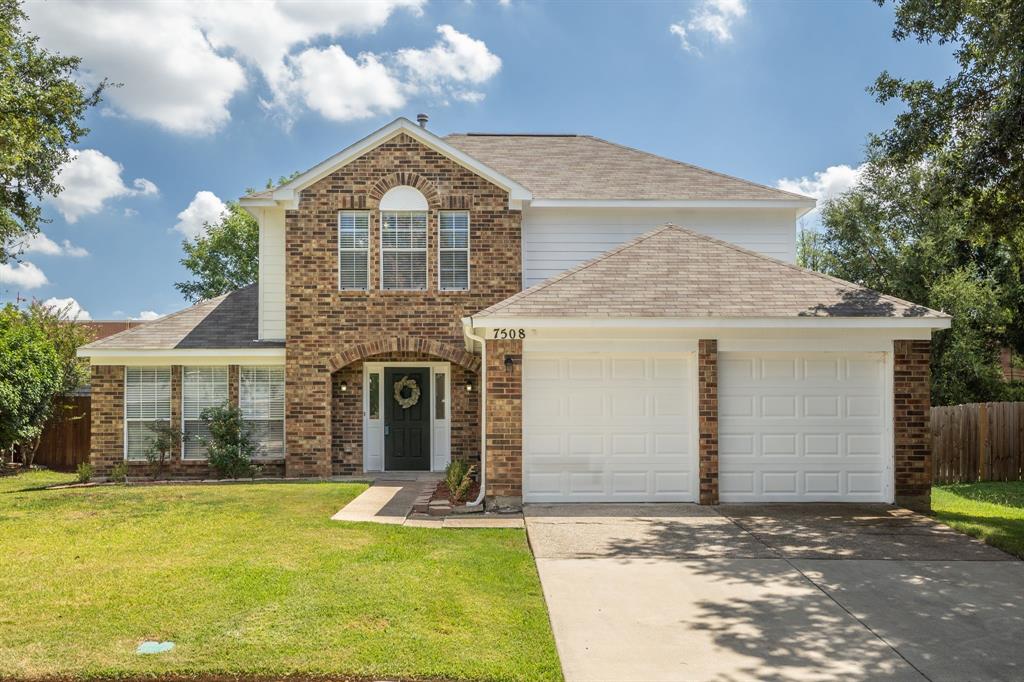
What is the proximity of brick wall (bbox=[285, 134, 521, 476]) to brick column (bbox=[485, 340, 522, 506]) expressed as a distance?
4.74 metres

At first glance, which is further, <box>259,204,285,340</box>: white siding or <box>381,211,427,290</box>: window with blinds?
<box>259,204,285,340</box>: white siding

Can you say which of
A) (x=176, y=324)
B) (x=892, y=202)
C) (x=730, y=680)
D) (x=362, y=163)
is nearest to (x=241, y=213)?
(x=176, y=324)

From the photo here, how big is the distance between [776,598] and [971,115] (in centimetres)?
917

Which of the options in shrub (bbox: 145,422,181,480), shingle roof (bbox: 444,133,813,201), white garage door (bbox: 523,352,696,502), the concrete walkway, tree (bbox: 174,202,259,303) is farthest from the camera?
tree (bbox: 174,202,259,303)

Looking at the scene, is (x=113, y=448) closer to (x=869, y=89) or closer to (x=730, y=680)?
(x=730, y=680)

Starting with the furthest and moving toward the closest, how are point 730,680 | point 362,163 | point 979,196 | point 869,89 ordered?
point 362,163, point 869,89, point 979,196, point 730,680

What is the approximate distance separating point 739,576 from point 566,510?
11.9 ft

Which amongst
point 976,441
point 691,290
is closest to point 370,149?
point 691,290

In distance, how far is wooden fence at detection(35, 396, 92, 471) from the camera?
A: 21.2 meters

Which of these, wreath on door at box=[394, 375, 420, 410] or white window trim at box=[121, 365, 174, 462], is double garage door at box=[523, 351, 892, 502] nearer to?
wreath on door at box=[394, 375, 420, 410]

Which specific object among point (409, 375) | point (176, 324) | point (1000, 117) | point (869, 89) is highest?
point (869, 89)

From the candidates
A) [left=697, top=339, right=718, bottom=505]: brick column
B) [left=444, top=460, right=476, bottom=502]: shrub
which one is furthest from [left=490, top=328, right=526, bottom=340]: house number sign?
[left=697, top=339, right=718, bottom=505]: brick column

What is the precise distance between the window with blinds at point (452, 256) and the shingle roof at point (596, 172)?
1893 millimetres

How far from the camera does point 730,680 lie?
16.6ft
